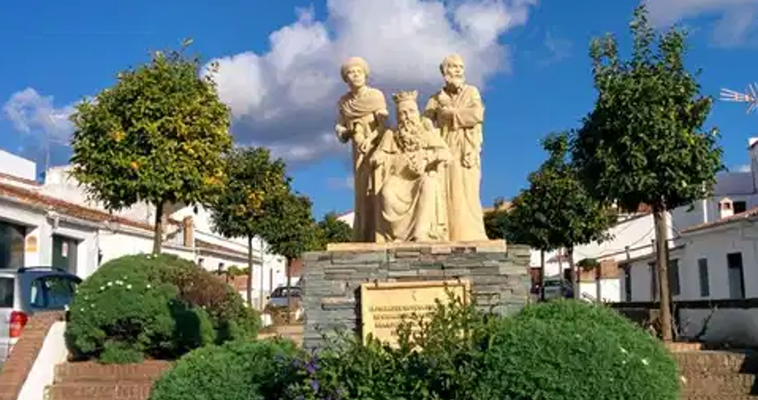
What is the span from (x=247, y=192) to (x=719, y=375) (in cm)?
1916

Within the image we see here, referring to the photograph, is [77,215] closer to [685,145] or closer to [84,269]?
[84,269]

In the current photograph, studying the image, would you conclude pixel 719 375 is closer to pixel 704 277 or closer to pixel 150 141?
pixel 150 141

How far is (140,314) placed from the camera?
11445 mm

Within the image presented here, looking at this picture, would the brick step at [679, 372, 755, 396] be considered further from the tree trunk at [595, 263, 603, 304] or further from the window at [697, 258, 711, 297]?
the tree trunk at [595, 263, 603, 304]

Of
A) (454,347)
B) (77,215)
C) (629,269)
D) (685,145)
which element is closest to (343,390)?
(454,347)

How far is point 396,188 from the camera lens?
9055mm

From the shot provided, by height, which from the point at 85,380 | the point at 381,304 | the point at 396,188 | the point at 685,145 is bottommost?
the point at 85,380

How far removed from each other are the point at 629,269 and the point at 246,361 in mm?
24075

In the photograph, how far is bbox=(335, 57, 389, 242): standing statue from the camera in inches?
374

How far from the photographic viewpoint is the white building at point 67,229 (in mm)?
22328

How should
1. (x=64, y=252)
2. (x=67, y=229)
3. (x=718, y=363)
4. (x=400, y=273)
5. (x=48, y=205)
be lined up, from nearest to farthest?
(x=400, y=273), (x=718, y=363), (x=48, y=205), (x=67, y=229), (x=64, y=252)

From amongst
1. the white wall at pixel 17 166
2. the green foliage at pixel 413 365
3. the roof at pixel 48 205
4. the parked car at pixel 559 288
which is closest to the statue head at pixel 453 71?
the green foliage at pixel 413 365

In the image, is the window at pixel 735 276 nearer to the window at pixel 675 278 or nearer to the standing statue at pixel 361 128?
the window at pixel 675 278

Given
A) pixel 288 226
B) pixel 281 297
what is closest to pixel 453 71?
pixel 288 226
